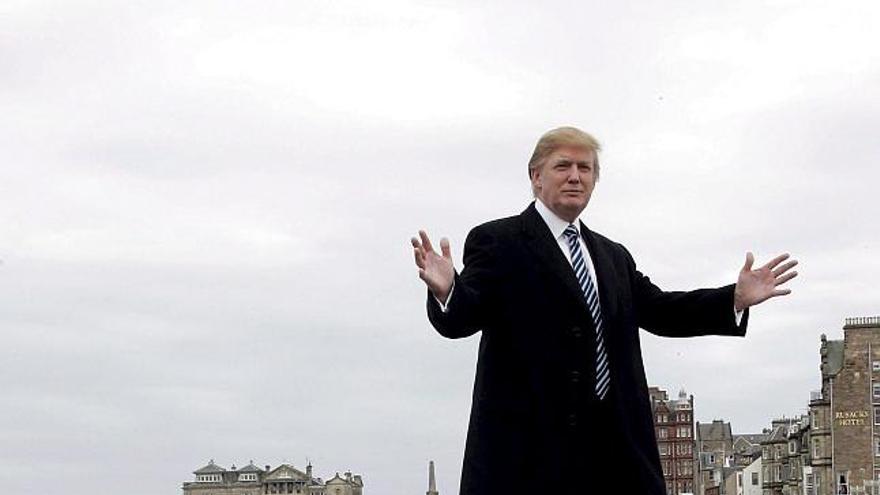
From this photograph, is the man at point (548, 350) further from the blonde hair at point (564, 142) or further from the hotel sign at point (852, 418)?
the hotel sign at point (852, 418)

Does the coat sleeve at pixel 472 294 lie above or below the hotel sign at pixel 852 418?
below

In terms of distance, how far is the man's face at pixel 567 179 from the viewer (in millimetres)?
8453

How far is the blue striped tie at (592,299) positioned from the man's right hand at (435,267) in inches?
29.1

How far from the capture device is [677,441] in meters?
139

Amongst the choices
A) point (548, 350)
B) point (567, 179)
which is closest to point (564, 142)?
point (567, 179)

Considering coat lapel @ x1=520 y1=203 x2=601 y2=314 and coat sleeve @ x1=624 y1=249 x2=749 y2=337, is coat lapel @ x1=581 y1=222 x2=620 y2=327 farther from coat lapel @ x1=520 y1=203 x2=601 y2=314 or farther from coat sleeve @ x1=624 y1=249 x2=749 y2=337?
coat sleeve @ x1=624 y1=249 x2=749 y2=337

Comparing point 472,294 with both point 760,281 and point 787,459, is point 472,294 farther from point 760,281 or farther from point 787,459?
point 787,459

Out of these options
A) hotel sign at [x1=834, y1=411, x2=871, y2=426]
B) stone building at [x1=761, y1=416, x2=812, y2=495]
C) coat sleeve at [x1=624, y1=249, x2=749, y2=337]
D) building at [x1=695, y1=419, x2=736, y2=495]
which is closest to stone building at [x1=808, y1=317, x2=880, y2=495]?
hotel sign at [x1=834, y1=411, x2=871, y2=426]

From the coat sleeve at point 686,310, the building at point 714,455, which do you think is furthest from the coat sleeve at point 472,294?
the building at point 714,455

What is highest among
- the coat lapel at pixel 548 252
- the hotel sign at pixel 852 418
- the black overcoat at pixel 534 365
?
the hotel sign at pixel 852 418

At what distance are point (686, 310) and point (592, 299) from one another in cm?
67

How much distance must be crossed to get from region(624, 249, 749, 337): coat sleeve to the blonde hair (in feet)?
2.86

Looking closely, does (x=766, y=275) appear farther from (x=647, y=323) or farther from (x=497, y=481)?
(x=497, y=481)

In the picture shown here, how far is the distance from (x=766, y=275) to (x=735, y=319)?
10.8 inches
